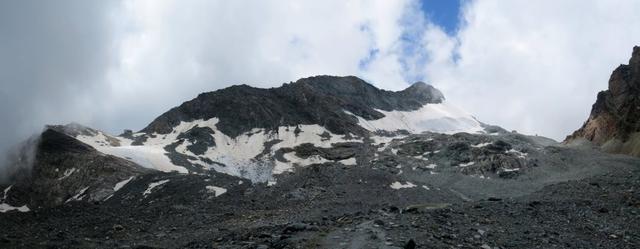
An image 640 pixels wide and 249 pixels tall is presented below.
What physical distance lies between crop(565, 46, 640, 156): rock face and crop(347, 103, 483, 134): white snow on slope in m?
51.0

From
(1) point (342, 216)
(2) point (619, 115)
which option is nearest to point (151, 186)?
(1) point (342, 216)

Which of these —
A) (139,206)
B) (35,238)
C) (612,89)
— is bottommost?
(35,238)

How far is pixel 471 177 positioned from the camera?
85375mm

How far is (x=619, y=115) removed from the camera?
108 meters

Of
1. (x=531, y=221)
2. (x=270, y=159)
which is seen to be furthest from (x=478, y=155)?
(x=531, y=221)

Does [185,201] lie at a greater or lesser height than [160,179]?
lesser

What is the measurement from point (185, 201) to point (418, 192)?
1182 inches

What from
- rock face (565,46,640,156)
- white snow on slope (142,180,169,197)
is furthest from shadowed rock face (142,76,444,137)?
white snow on slope (142,180,169,197)

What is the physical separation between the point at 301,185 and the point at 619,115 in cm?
7904

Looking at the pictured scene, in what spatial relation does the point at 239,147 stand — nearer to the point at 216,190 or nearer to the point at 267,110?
the point at 267,110

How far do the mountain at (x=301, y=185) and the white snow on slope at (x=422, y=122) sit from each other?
5.23ft

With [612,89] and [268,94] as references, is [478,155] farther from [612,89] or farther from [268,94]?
[268,94]

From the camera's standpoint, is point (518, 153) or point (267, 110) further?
point (267, 110)

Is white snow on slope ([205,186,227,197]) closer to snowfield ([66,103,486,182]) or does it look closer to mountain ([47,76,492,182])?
snowfield ([66,103,486,182])
